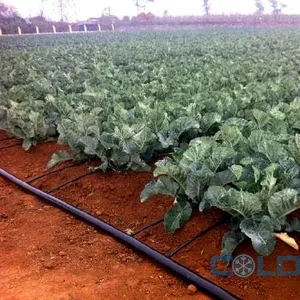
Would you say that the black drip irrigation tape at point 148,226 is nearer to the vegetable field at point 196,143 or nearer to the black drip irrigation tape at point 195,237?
the vegetable field at point 196,143

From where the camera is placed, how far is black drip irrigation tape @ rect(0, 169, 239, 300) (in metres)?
2.55

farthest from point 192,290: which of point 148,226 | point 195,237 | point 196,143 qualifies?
point 196,143

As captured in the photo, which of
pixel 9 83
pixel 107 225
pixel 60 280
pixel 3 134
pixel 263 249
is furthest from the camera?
pixel 9 83

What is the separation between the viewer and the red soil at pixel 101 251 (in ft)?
8.63

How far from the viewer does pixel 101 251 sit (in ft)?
10.2

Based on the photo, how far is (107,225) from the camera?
3365 mm

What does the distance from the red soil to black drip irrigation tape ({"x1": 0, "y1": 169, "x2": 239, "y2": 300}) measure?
0.06 meters

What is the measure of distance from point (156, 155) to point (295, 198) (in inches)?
77.9

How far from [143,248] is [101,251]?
1.12ft

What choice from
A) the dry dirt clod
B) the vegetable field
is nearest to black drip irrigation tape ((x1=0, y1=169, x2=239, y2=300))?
the dry dirt clod

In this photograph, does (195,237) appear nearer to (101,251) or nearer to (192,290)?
(192,290)

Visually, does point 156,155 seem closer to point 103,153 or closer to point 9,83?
point 103,153

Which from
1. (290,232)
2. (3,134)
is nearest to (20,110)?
(3,134)

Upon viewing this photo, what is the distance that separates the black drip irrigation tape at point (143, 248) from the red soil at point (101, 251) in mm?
55
